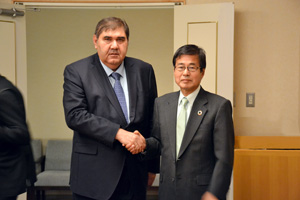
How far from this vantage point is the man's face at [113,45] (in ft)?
7.12

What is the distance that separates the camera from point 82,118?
2.06 meters

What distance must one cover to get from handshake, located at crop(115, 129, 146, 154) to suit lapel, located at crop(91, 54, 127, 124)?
4.7 inches

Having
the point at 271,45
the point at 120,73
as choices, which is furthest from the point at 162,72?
the point at 120,73

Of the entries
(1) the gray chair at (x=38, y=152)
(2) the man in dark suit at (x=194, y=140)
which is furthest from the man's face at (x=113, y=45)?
(1) the gray chair at (x=38, y=152)

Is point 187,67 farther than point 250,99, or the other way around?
point 250,99

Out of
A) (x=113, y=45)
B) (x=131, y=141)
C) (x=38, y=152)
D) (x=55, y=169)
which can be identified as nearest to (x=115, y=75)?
(x=113, y=45)

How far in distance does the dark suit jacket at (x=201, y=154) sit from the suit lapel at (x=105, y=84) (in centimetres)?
32

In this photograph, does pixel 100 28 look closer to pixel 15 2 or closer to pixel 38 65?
pixel 15 2

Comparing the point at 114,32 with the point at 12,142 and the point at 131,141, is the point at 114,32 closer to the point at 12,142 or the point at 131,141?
the point at 131,141

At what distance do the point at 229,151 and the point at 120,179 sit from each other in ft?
2.11

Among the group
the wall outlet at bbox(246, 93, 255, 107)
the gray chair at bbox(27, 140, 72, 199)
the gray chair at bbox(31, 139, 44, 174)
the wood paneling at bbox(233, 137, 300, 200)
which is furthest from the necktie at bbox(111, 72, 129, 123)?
the gray chair at bbox(31, 139, 44, 174)

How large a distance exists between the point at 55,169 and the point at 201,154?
3.49 metres

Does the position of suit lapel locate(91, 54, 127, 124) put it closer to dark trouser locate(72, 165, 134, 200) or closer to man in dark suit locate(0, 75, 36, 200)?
dark trouser locate(72, 165, 134, 200)

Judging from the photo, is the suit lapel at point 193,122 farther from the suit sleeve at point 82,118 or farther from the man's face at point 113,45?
the man's face at point 113,45
